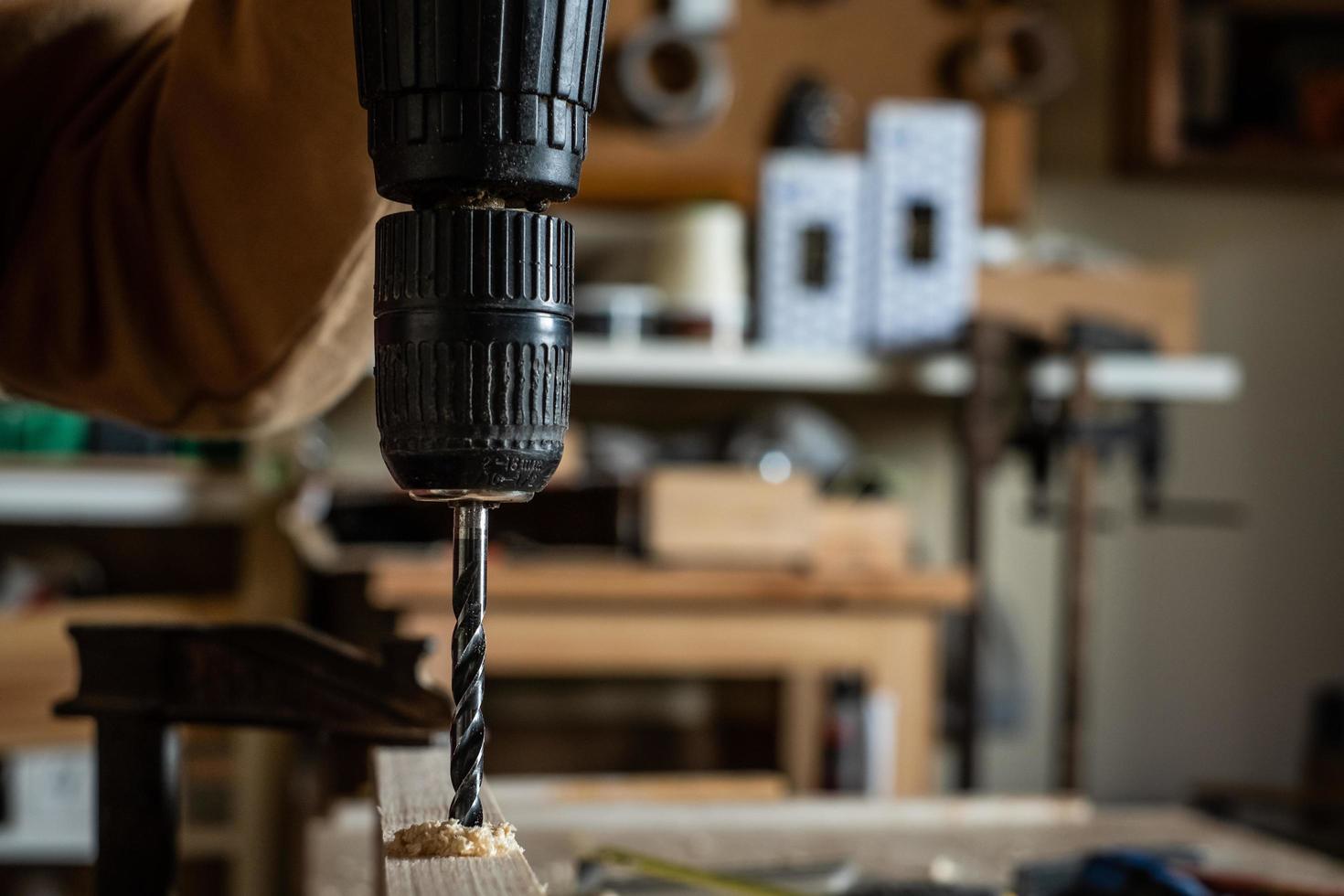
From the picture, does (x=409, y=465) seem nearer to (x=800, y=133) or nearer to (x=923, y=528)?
(x=800, y=133)

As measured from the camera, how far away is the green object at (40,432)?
6.88 ft

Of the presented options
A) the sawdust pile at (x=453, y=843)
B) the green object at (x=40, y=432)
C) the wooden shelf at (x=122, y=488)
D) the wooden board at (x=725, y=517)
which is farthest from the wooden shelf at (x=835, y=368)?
the sawdust pile at (x=453, y=843)

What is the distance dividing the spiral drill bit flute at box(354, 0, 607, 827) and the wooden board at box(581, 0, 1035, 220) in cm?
195

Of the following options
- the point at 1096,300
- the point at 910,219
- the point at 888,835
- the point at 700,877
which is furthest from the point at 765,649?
the point at 700,877

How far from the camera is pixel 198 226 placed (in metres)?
0.56

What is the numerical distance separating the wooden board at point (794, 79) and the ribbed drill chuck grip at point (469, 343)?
6.40ft

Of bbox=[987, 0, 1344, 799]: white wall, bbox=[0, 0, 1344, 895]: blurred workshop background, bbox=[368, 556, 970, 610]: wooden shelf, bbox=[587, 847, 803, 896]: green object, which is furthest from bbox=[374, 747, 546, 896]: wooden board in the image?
bbox=[987, 0, 1344, 799]: white wall

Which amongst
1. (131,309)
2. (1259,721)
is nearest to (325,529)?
(131,309)

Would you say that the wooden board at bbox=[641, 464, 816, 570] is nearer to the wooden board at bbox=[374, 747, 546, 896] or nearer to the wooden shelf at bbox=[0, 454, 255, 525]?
the wooden shelf at bbox=[0, 454, 255, 525]

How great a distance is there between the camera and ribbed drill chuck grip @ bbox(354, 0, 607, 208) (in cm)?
36

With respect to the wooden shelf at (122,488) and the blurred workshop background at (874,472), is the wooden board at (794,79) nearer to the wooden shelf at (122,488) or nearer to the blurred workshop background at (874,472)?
the blurred workshop background at (874,472)

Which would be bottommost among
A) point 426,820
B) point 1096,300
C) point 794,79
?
point 426,820

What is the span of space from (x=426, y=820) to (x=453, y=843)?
1.4 inches

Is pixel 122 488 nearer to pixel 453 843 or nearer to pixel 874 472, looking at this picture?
pixel 874 472
